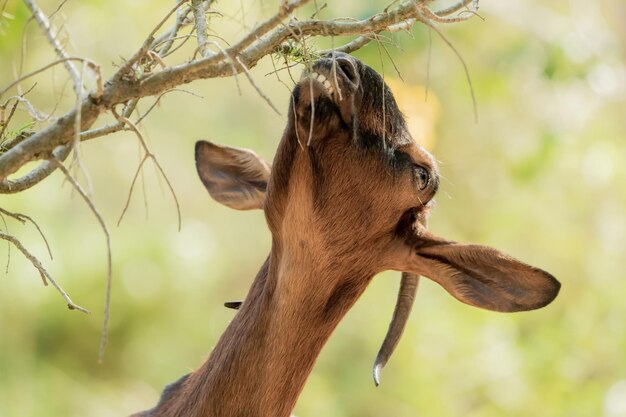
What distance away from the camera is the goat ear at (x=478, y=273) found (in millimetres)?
2785

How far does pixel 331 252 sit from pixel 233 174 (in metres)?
0.79

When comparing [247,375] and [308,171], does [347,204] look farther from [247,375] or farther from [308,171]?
[247,375]

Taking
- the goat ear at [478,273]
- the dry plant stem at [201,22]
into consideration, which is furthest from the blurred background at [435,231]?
the dry plant stem at [201,22]

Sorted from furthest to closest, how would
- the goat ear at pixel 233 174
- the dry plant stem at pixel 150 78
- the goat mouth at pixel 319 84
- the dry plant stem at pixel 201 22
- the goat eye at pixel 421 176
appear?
the goat ear at pixel 233 174 < the goat eye at pixel 421 176 < the goat mouth at pixel 319 84 < the dry plant stem at pixel 201 22 < the dry plant stem at pixel 150 78

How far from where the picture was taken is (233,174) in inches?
135

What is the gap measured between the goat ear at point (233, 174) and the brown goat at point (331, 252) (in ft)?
1.65

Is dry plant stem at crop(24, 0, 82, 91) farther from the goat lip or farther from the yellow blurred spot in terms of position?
the yellow blurred spot

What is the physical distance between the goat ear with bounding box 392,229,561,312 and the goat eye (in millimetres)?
158

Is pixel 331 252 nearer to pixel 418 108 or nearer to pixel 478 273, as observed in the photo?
pixel 478 273

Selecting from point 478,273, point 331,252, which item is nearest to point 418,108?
point 478,273

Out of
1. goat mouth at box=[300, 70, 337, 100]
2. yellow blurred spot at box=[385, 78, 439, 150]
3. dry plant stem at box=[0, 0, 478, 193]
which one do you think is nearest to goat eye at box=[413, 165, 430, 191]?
goat mouth at box=[300, 70, 337, 100]

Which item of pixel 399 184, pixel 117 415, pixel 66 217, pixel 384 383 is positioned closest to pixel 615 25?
pixel 384 383

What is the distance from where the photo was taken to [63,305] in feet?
27.7

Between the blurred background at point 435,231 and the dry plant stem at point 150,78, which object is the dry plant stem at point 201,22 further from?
the blurred background at point 435,231
